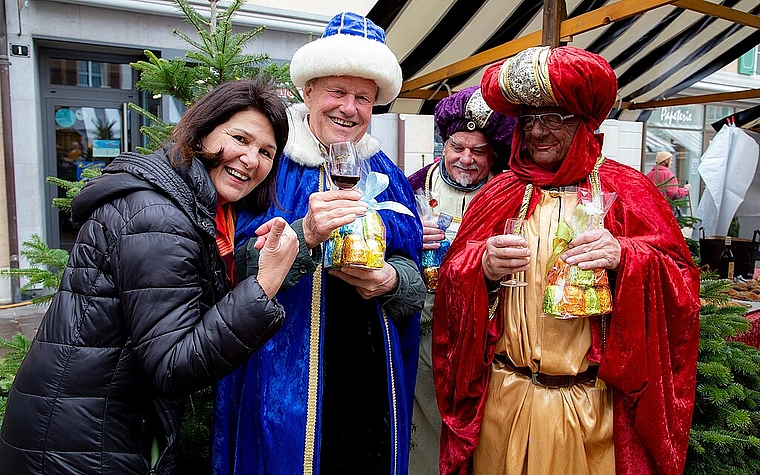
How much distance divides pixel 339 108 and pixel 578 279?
0.99 m

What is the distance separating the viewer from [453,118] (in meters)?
2.92

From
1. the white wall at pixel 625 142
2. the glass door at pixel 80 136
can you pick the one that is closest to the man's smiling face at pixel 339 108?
the glass door at pixel 80 136

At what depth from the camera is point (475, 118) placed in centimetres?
281

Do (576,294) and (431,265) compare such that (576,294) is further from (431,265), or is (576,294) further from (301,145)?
(301,145)

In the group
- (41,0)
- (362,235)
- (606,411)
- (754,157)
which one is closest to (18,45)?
(41,0)

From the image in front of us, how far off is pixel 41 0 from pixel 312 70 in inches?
268

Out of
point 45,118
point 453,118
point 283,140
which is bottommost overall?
point 283,140

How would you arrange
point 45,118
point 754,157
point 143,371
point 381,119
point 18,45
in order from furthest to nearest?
point 381,119
point 45,118
point 18,45
point 754,157
point 143,371

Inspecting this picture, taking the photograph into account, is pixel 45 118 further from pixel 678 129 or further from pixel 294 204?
pixel 678 129

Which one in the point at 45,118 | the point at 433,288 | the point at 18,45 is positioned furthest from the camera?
the point at 45,118

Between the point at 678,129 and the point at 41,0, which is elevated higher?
the point at 41,0

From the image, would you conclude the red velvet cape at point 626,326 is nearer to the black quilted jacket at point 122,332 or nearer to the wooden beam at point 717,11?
the black quilted jacket at point 122,332

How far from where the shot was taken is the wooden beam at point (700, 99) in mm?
5141

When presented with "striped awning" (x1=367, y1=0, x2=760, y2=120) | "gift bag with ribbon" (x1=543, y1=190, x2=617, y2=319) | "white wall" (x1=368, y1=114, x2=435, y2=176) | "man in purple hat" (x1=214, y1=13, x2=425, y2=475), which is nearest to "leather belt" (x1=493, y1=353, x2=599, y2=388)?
"gift bag with ribbon" (x1=543, y1=190, x2=617, y2=319)
